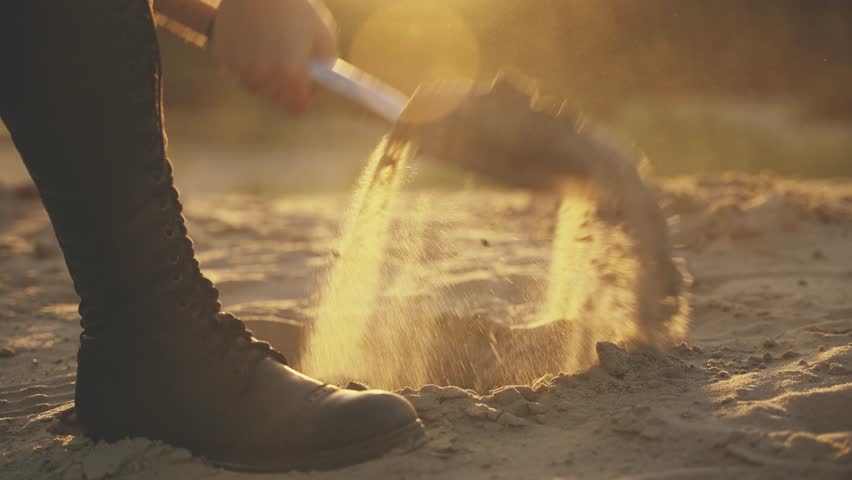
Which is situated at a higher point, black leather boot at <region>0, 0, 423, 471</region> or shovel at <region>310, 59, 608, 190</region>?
shovel at <region>310, 59, 608, 190</region>

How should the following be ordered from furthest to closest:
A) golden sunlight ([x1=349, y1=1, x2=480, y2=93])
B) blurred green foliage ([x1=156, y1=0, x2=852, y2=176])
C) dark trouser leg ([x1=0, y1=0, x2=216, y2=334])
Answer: golden sunlight ([x1=349, y1=1, x2=480, y2=93]) → blurred green foliage ([x1=156, y1=0, x2=852, y2=176]) → dark trouser leg ([x1=0, y1=0, x2=216, y2=334])

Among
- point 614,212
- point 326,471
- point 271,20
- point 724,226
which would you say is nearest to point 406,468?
point 326,471

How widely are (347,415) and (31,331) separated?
60.5 inches

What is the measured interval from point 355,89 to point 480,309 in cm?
81

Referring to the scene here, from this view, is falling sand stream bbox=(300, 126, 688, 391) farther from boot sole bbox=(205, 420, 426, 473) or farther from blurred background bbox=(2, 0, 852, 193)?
blurred background bbox=(2, 0, 852, 193)

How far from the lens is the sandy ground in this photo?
4.57ft

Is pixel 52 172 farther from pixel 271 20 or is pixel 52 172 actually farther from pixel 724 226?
pixel 724 226

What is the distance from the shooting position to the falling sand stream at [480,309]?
1740 millimetres

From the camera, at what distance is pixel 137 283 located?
147 cm

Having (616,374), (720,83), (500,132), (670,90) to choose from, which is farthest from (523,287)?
(670,90)

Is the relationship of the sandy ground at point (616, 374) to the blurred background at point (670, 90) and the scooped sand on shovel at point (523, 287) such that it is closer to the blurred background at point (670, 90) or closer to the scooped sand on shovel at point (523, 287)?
the scooped sand on shovel at point (523, 287)

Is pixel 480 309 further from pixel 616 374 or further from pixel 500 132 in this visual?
pixel 500 132

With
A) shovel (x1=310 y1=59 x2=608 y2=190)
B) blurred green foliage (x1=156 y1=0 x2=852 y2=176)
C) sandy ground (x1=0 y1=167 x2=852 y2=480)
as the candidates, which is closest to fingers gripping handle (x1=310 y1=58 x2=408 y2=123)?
Answer: shovel (x1=310 y1=59 x2=608 y2=190)

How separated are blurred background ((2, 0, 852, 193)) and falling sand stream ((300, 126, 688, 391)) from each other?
2684 millimetres
